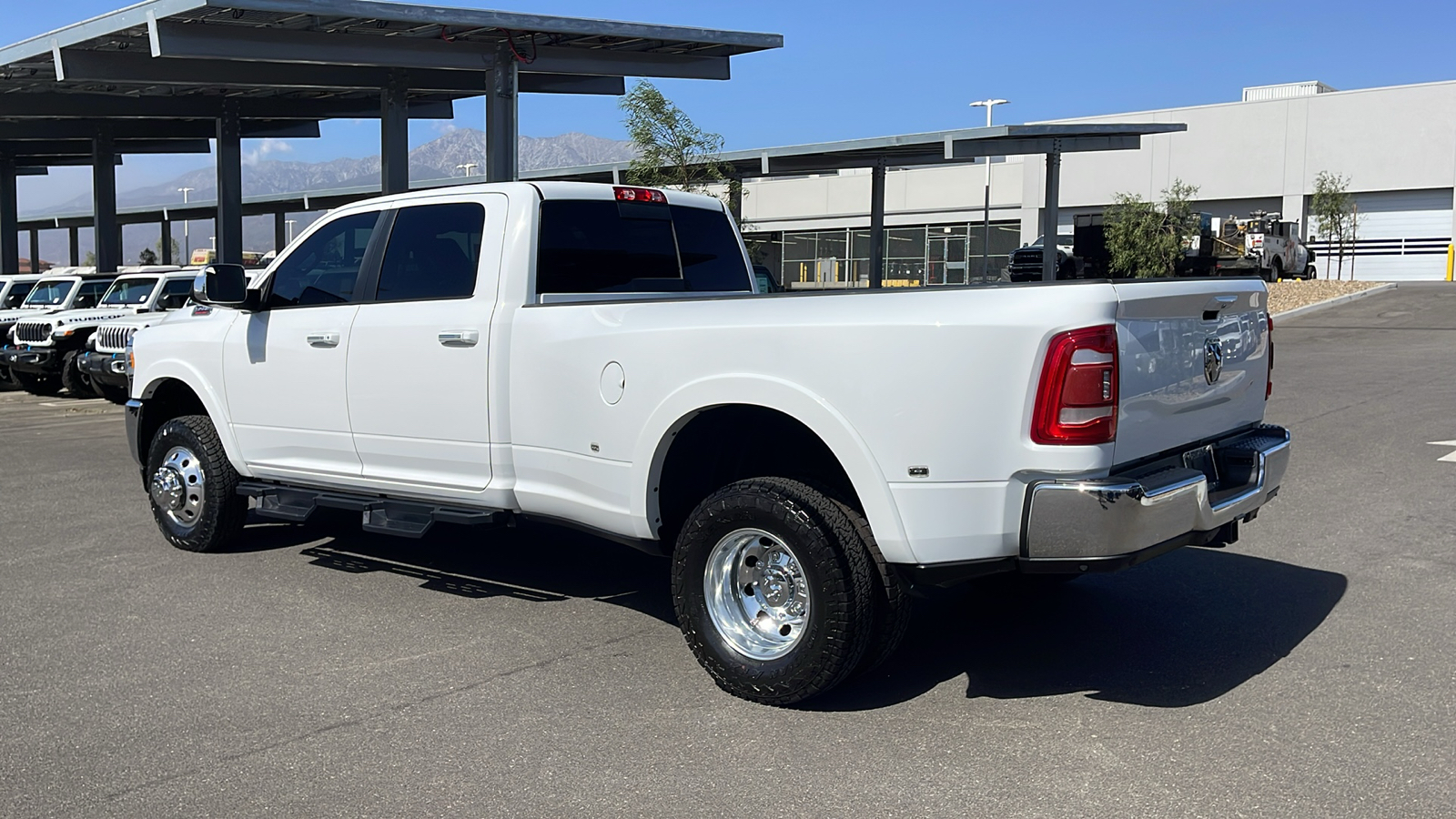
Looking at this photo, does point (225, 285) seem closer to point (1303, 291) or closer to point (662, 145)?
point (662, 145)

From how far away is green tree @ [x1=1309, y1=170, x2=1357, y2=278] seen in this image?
164 feet

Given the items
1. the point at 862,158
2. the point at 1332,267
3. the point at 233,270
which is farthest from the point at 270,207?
the point at 233,270

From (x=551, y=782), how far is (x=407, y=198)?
3.67 metres

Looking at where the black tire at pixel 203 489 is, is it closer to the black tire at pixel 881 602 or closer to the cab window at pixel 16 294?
the black tire at pixel 881 602

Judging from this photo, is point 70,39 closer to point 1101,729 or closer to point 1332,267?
point 1101,729

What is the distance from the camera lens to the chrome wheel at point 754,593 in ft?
16.4

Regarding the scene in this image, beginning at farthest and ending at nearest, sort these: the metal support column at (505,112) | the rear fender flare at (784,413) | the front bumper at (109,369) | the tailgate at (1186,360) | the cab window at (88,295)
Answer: the metal support column at (505,112) < the cab window at (88,295) < the front bumper at (109,369) < the rear fender flare at (784,413) < the tailgate at (1186,360)

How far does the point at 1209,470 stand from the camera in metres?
5.21

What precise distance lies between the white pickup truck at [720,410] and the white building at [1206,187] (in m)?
44.9

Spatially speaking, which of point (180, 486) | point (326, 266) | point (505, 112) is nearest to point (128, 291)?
point (505, 112)

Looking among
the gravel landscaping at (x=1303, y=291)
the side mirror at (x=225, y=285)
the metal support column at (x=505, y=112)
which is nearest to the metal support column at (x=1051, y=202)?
the gravel landscaping at (x=1303, y=291)

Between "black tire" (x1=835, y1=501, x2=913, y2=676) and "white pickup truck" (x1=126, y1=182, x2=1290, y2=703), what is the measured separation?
0.04 ft

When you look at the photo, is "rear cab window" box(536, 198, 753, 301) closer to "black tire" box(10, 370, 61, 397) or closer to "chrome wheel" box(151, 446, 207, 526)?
"chrome wheel" box(151, 446, 207, 526)

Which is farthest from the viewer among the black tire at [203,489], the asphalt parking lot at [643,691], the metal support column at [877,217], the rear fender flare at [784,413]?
the metal support column at [877,217]
